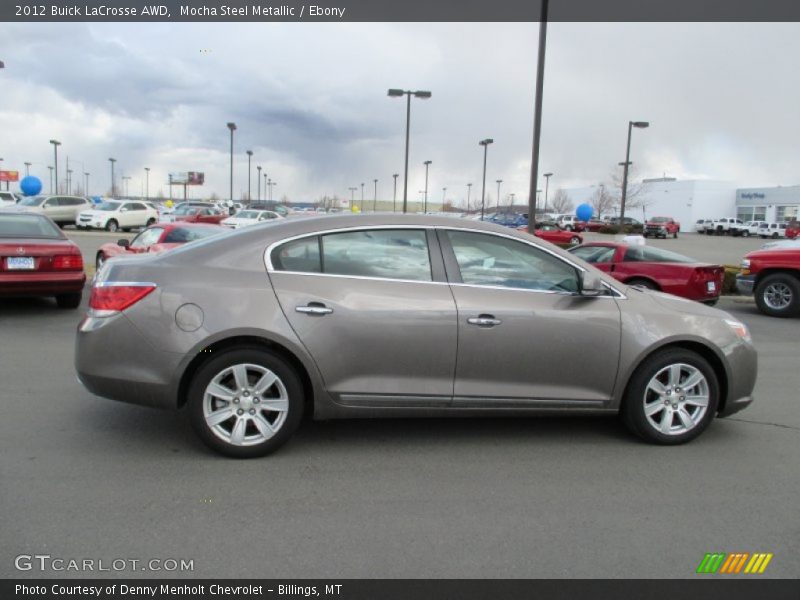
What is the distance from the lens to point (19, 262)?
885 cm

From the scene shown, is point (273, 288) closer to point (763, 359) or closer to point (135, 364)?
point (135, 364)

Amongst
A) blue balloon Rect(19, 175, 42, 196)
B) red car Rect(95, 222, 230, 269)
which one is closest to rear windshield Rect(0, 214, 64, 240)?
red car Rect(95, 222, 230, 269)

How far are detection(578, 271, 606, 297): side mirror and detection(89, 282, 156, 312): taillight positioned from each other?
284cm

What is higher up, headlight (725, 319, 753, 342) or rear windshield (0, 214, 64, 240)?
rear windshield (0, 214, 64, 240)

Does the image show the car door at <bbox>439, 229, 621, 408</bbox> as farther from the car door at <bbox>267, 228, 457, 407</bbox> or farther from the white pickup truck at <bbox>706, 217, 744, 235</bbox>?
the white pickup truck at <bbox>706, 217, 744, 235</bbox>

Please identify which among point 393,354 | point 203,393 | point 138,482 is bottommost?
point 138,482

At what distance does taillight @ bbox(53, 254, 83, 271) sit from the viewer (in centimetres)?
920

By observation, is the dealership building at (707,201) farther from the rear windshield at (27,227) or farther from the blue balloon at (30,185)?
the rear windshield at (27,227)

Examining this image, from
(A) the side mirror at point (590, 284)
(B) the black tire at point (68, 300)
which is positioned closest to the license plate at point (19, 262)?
(B) the black tire at point (68, 300)

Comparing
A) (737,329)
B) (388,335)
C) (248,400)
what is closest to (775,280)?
(737,329)

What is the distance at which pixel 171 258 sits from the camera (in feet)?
14.1

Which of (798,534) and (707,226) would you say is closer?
(798,534)
